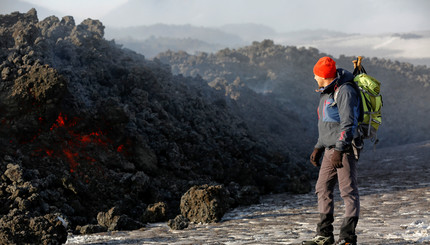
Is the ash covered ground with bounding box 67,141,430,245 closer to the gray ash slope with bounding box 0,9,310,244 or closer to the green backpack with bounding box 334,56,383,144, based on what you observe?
the gray ash slope with bounding box 0,9,310,244

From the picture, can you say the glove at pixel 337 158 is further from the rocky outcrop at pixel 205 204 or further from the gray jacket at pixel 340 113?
the rocky outcrop at pixel 205 204

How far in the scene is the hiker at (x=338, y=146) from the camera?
4.34 meters

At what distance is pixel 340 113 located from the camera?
14.5 ft

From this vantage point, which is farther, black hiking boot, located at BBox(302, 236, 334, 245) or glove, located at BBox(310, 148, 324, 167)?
glove, located at BBox(310, 148, 324, 167)

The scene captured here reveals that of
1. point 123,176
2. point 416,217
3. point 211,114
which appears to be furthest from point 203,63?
point 416,217

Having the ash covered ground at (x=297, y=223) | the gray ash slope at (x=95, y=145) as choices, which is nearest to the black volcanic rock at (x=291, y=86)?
the gray ash slope at (x=95, y=145)

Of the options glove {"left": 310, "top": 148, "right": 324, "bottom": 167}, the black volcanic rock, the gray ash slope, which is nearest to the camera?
glove {"left": 310, "top": 148, "right": 324, "bottom": 167}

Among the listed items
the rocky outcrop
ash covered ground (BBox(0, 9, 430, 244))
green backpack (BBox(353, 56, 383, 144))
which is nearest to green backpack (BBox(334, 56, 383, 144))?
green backpack (BBox(353, 56, 383, 144))

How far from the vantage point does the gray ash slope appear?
7.76 metres

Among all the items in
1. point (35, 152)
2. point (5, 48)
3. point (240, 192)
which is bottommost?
point (240, 192)

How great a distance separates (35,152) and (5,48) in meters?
3.87

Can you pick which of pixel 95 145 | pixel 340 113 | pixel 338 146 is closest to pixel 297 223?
pixel 338 146

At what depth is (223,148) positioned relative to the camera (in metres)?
12.2

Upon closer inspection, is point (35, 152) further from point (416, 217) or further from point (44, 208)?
point (416, 217)
